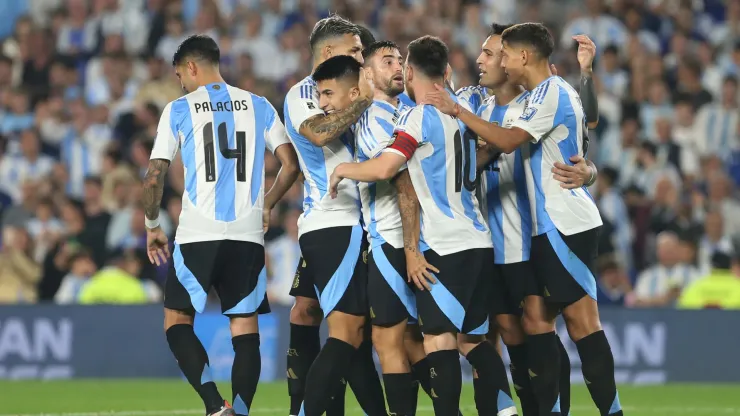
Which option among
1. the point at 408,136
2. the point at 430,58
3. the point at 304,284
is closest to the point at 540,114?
the point at 430,58

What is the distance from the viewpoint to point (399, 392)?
26.6 ft

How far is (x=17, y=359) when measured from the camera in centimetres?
1448

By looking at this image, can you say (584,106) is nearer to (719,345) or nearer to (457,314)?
(457,314)

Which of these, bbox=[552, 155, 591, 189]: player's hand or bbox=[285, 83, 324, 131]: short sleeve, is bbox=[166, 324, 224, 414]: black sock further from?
bbox=[552, 155, 591, 189]: player's hand

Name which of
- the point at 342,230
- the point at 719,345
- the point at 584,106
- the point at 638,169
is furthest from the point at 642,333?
the point at 342,230

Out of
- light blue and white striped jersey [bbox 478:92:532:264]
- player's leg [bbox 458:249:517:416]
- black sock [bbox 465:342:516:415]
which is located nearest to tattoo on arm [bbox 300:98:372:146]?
Result: light blue and white striped jersey [bbox 478:92:532:264]

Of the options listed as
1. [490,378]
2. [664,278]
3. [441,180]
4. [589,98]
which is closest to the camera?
[441,180]

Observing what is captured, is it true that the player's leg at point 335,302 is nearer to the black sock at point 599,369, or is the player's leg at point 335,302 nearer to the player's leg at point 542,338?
the player's leg at point 542,338

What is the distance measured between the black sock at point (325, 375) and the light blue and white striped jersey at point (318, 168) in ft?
2.52

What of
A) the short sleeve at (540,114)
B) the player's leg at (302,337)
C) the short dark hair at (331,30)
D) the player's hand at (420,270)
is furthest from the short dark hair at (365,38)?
the player's hand at (420,270)

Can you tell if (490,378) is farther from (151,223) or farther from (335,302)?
(151,223)

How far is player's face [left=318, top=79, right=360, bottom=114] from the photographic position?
834 cm

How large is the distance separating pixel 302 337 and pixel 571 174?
202 centimetres

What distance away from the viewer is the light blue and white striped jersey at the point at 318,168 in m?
8.41
